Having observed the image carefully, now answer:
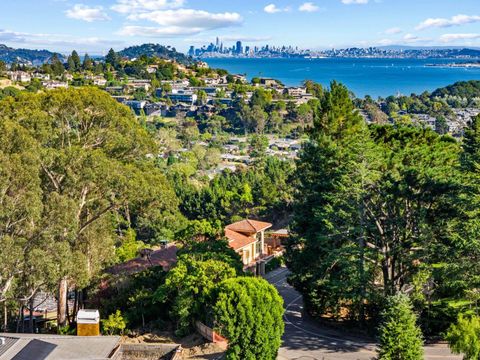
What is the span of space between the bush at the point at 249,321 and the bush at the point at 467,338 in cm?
530

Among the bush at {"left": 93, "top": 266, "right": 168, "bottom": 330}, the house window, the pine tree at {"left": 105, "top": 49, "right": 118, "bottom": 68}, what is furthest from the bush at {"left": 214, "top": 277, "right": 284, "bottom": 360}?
the pine tree at {"left": 105, "top": 49, "right": 118, "bottom": 68}

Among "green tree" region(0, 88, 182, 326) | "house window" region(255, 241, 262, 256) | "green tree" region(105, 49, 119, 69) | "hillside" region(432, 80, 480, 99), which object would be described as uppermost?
"green tree" region(105, 49, 119, 69)

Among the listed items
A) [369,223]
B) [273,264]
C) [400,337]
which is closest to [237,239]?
[273,264]

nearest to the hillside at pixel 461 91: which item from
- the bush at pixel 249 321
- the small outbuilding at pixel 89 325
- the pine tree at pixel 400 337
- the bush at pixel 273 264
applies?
the bush at pixel 273 264

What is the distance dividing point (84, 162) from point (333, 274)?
31.5 feet

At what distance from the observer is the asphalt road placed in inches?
720

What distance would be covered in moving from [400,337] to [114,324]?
9816mm

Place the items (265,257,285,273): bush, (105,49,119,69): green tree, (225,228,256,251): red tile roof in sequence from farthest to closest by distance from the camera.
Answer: (105,49,119,69): green tree, (265,257,285,273): bush, (225,228,256,251): red tile roof

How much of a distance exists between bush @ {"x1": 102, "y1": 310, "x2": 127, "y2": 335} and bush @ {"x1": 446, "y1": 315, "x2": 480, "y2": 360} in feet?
36.3

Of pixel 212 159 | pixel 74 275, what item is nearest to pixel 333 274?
pixel 74 275

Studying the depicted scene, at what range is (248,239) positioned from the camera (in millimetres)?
30328

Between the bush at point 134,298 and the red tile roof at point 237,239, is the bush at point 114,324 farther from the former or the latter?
the red tile roof at point 237,239

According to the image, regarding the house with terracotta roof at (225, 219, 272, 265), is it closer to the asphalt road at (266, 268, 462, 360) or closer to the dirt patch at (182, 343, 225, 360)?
the asphalt road at (266, 268, 462, 360)

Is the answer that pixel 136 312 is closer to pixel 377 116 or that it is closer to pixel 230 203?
pixel 230 203
